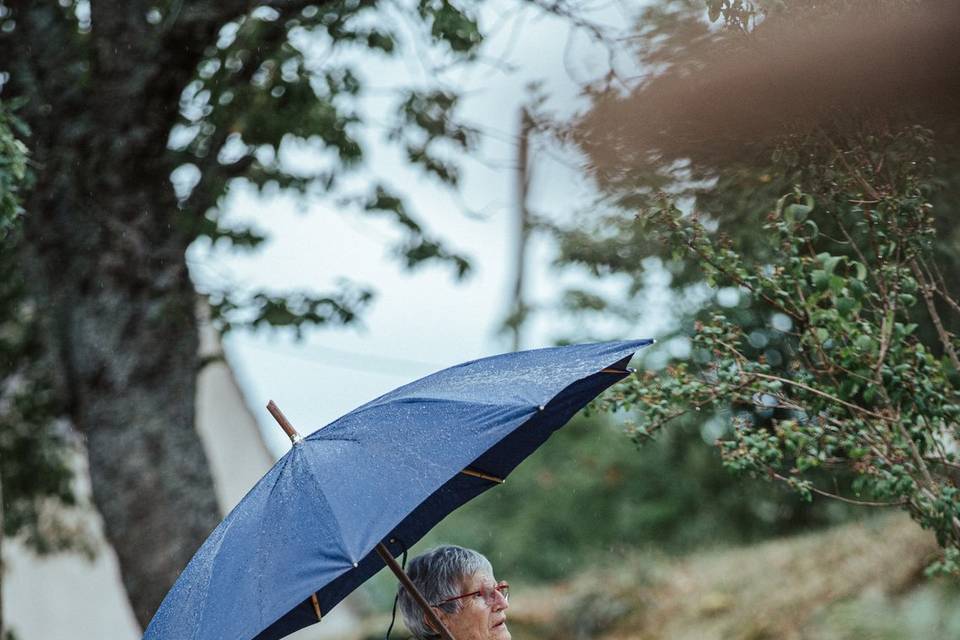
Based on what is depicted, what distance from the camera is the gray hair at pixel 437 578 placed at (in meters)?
3.57

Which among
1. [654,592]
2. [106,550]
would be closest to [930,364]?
[654,592]

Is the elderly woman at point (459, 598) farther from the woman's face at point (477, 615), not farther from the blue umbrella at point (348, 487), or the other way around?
the blue umbrella at point (348, 487)

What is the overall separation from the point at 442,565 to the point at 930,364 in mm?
1665

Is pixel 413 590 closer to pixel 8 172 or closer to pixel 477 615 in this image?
pixel 477 615

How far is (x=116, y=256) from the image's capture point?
7332mm

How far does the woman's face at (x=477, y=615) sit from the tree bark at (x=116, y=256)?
12.7ft

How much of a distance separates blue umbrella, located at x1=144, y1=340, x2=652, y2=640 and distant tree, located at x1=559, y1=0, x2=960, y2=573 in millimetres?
656

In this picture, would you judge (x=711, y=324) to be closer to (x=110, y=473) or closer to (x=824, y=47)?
(x=824, y=47)

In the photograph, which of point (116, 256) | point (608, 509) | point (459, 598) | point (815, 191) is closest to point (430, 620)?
point (459, 598)

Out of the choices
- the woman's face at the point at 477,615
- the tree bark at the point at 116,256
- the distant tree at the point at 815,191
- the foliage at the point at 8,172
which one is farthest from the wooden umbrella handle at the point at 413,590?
the tree bark at the point at 116,256

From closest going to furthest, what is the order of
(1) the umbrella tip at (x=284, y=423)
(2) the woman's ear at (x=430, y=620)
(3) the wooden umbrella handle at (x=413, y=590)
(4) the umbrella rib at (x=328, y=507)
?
1. (4) the umbrella rib at (x=328, y=507)
2. (1) the umbrella tip at (x=284, y=423)
3. (3) the wooden umbrella handle at (x=413, y=590)
4. (2) the woman's ear at (x=430, y=620)

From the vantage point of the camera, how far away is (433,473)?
117 inches

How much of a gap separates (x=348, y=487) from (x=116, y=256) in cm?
487

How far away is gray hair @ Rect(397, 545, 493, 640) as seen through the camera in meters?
3.57
